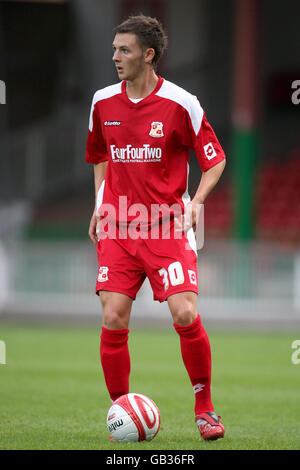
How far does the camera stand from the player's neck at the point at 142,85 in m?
5.65

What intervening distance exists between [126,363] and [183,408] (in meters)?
1.54

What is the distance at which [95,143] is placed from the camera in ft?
19.8

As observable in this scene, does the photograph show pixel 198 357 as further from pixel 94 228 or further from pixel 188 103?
pixel 188 103

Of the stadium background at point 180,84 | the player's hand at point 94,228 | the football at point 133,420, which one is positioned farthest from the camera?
the stadium background at point 180,84

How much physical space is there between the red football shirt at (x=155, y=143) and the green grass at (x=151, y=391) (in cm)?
142

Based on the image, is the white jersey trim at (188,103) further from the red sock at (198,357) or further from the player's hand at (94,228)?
the red sock at (198,357)

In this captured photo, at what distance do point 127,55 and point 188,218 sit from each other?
41.2 inches

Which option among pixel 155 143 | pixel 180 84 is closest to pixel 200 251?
pixel 155 143

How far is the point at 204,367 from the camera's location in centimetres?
560

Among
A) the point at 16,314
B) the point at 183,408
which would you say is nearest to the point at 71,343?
the point at 16,314

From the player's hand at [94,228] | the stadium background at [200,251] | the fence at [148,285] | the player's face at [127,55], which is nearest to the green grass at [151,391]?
the stadium background at [200,251]

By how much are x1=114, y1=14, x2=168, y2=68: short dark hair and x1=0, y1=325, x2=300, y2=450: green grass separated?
234cm

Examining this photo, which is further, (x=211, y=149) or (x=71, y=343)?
(x=71, y=343)
